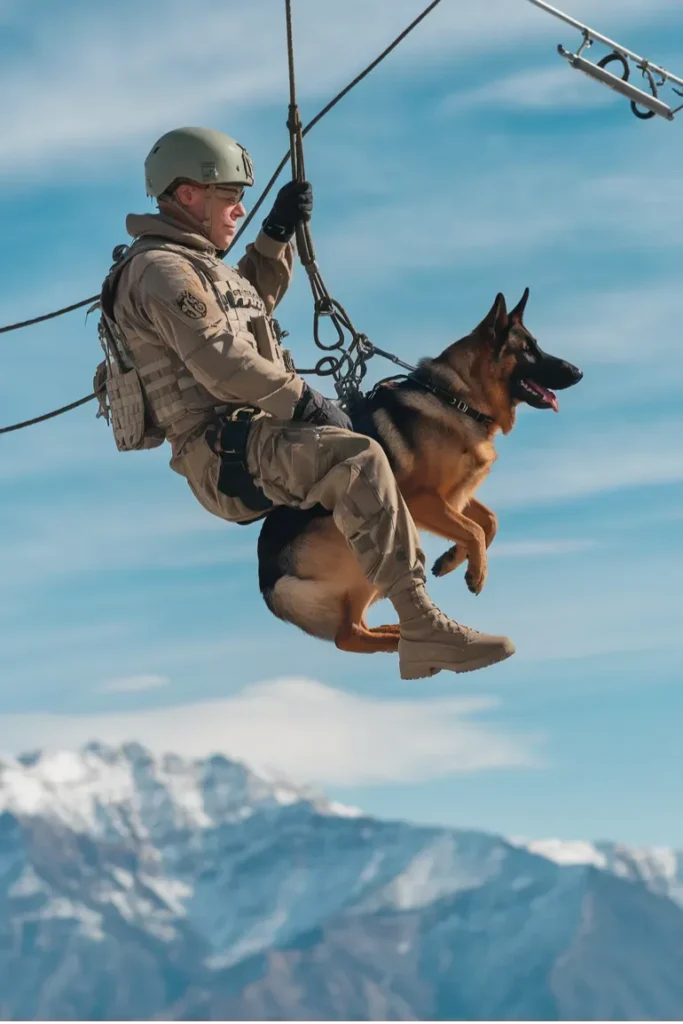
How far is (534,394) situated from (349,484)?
3.00 metres

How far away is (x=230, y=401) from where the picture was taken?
10.2 meters

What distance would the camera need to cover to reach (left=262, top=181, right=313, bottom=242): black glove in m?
11.3

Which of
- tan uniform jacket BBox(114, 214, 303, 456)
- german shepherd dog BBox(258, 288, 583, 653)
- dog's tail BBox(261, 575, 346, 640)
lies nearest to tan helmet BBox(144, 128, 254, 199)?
tan uniform jacket BBox(114, 214, 303, 456)

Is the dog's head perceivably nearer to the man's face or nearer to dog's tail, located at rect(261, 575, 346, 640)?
dog's tail, located at rect(261, 575, 346, 640)

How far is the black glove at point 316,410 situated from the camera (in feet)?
33.4

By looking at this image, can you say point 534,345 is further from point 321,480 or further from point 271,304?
point 321,480

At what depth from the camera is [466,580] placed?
12203mm

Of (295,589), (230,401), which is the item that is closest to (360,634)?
(295,589)

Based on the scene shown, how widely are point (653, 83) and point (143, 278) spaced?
438 centimetres

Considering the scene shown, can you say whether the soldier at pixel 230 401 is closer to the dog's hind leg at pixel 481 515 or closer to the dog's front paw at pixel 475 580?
the dog's front paw at pixel 475 580

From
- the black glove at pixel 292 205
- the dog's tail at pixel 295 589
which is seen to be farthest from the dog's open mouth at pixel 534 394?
the black glove at pixel 292 205

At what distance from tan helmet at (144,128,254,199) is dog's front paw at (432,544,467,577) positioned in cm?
311

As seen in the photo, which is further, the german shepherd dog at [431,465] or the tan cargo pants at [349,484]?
the german shepherd dog at [431,465]

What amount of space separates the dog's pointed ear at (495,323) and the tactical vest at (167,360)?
2469 mm
